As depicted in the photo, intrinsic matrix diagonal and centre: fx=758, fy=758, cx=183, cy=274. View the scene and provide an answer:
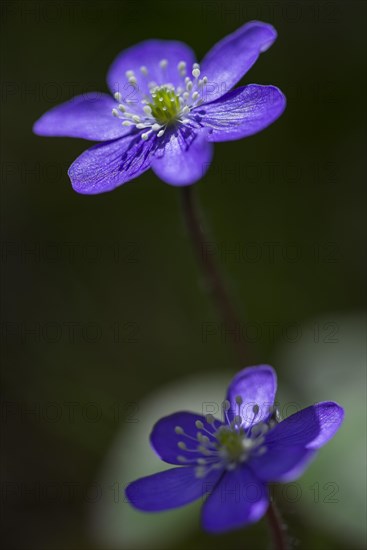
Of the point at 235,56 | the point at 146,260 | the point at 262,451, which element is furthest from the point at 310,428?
the point at 146,260

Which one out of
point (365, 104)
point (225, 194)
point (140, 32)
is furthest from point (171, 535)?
point (140, 32)

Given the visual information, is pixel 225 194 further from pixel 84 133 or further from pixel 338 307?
pixel 84 133

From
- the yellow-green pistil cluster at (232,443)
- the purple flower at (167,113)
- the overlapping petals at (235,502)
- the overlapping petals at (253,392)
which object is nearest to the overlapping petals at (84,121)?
the purple flower at (167,113)

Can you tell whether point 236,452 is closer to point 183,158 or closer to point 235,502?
point 235,502

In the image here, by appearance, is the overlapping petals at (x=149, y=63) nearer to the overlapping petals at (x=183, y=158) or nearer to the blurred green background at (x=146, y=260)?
the overlapping petals at (x=183, y=158)

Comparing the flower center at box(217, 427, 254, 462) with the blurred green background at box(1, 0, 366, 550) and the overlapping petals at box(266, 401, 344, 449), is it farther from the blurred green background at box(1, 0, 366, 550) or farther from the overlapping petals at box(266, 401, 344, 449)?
the blurred green background at box(1, 0, 366, 550)
